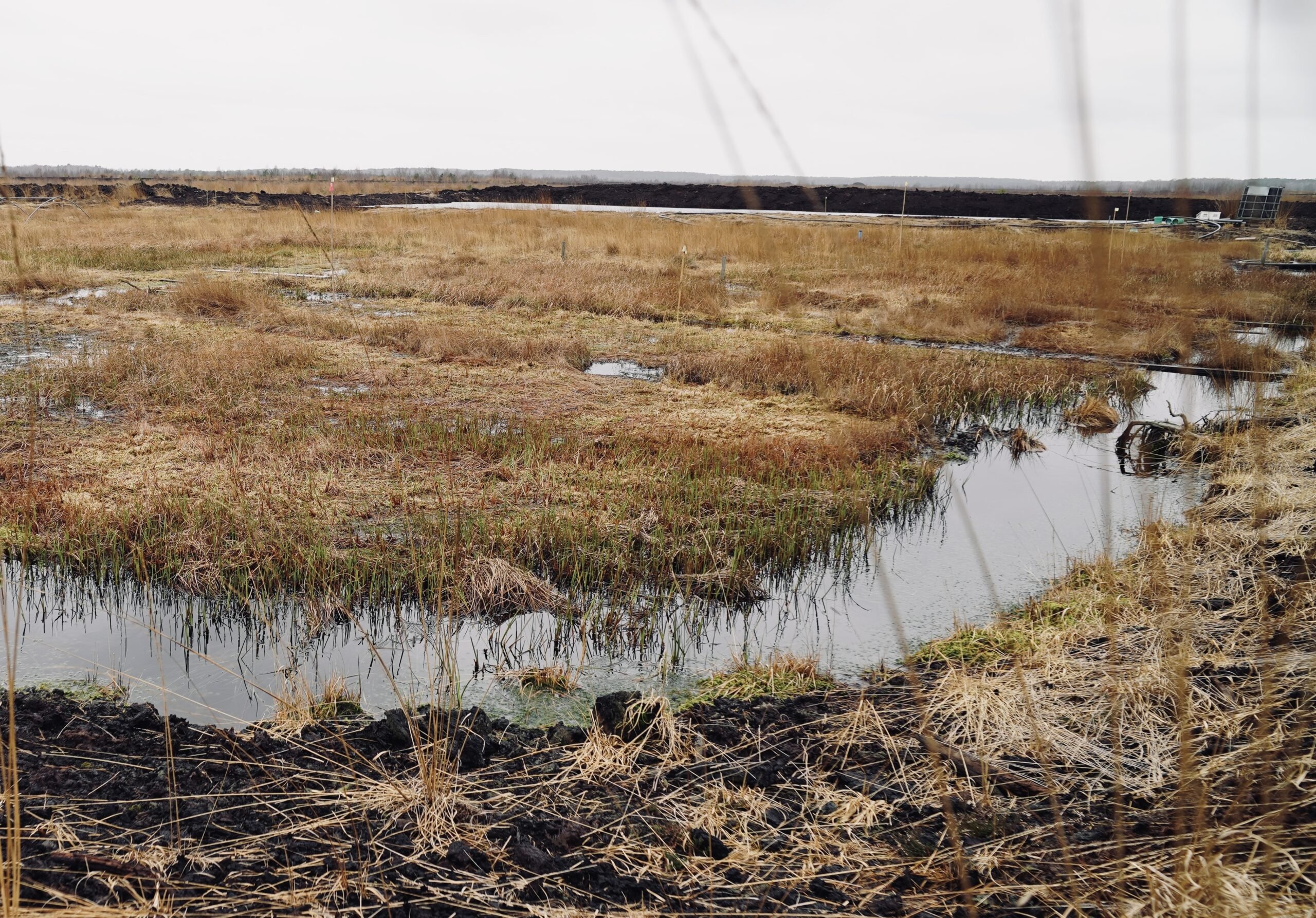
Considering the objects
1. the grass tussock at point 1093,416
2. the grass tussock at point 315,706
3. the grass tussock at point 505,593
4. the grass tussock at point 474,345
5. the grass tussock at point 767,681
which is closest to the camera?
the grass tussock at point 315,706

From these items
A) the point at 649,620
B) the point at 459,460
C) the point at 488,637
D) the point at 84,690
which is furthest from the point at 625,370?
the point at 84,690

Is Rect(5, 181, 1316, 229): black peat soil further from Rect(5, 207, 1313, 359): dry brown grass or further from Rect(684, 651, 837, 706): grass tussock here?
Rect(684, 651, 837, 706): grass tussock

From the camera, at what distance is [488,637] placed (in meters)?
4.64

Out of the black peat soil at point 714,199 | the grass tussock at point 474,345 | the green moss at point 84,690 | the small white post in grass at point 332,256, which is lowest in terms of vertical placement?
the green moss at point 84,690

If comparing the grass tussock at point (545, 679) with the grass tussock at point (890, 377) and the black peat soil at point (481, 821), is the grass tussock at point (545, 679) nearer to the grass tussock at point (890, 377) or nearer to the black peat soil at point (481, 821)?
the black peat soil at point (481, 821)

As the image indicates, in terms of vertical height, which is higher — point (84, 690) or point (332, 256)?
point (332, 256)

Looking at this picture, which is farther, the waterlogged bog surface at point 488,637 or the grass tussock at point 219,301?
the grass tussock at point 219,301

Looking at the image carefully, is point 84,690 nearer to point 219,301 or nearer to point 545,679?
point 545,679

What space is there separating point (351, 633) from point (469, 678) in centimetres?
93

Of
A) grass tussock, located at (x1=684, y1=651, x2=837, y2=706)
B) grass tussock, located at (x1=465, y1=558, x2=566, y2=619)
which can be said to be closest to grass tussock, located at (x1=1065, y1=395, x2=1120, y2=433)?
grass tussock, located at (x1=684, y1=651, x2=837, y2=706)

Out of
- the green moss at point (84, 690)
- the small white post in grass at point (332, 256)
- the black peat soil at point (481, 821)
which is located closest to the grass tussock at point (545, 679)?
the black peat soil at point (481, 821)

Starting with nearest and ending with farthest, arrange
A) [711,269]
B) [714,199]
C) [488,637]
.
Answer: [488,637] → [711,269] → [714,199]

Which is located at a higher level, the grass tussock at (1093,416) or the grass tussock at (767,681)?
the grass tussock at (1093,416)

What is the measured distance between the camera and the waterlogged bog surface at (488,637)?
3982 mm
